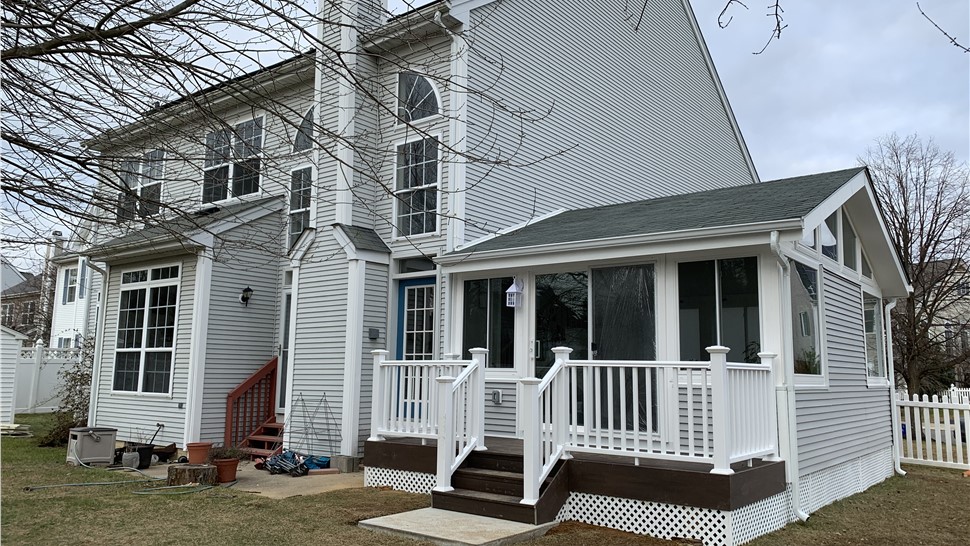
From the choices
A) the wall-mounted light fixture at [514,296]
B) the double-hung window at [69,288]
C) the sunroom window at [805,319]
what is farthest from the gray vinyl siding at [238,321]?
the double-hung window at [69,288]

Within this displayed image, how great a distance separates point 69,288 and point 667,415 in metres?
26.9

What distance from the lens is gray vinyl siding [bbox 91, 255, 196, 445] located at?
12125 millimetres

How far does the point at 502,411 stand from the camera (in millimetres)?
9344

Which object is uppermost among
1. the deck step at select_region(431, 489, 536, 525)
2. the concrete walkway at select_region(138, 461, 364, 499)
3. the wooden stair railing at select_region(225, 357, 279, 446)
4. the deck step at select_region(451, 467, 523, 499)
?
the wooden stair railing at select_region(225, 357, 279, 446)

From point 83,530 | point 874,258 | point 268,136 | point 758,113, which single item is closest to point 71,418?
point 268,136

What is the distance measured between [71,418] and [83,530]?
8.62 meters

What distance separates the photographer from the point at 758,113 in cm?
1892

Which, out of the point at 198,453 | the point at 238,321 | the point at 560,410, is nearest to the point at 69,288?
the point at 238,321

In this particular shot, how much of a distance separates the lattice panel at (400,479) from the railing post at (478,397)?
978 millimetres

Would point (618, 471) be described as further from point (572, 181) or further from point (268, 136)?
point (268, 136)

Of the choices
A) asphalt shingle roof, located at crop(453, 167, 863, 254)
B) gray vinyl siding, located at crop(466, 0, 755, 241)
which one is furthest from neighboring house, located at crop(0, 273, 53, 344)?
asphalt shingle roof, located at crop(453, 167, 863, 254)

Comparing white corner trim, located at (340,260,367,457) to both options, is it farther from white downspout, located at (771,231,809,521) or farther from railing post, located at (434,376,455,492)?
white downspout, located at (771,231,809,521)

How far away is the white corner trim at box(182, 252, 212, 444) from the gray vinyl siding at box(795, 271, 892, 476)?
9.08m

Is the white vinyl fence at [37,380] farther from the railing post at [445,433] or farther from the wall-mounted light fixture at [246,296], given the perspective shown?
A: the railing post at [445,433]
